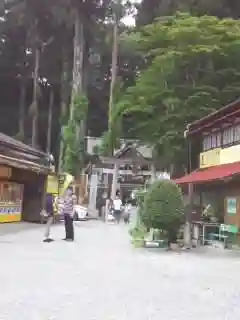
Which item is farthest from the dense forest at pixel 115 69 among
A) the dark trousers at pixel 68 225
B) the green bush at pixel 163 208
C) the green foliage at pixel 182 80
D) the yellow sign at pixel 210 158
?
the green bush at pixel 163 208

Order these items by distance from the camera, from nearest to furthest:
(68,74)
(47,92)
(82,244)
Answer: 1. (82,244)
2. (68,74)
3. (47,92)

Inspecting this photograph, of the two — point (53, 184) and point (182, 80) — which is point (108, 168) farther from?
point (182, 80)

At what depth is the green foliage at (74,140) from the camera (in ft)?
146

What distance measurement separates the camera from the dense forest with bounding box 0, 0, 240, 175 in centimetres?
2853

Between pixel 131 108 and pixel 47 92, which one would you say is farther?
pixel 47 92

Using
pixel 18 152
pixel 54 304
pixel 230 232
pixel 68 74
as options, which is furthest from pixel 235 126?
pixel 68 74

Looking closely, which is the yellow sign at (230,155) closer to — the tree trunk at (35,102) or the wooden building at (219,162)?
the wooden building at (219,162)

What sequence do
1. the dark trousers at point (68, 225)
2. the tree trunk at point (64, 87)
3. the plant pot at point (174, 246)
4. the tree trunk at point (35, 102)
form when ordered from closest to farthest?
1. the plant pot at point (174, 246)
2. the dark trousers at point (68, 225)
3. the tree trunk at point (64, 87)
4. the tree trunk at point (35, 102)

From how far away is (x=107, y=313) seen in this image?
309 inches

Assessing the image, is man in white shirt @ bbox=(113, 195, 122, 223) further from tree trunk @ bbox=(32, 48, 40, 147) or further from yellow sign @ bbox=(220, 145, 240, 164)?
yellow sign @ bbox=(220, 145, 240, 164)

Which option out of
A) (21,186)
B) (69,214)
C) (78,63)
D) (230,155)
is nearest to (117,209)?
(21,186)

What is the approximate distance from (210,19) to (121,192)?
96.3 feet

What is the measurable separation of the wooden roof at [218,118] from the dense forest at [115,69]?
2.22 m

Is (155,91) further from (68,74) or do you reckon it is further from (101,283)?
(68,74)
